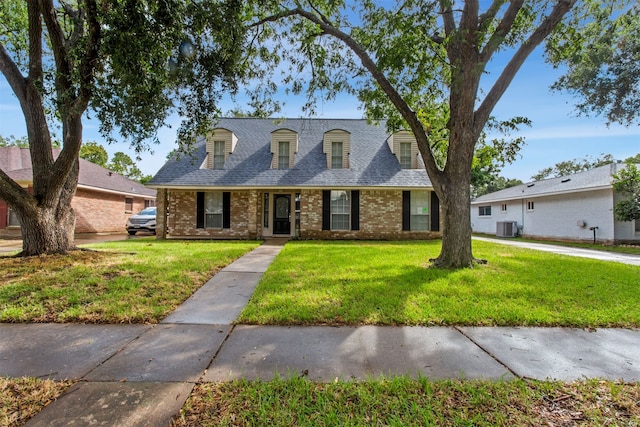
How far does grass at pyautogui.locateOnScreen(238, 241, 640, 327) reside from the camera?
3.57m

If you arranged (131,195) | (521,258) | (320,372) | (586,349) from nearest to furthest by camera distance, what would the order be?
(320,372), (586,349), (521,258), (131,195)

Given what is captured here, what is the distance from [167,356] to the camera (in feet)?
8.76

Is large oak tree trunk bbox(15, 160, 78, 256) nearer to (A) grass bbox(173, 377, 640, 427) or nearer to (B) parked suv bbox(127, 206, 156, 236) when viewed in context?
(A) grass bbox(173, 377, 640, 427)

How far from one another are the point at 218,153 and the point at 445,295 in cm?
1236

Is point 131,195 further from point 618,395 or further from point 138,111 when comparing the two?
point 618,395

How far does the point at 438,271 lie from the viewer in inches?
237

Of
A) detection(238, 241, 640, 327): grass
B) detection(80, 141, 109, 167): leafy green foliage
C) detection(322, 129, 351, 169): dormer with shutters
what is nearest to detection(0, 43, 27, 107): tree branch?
detection(238, 241, 640, 327): grass

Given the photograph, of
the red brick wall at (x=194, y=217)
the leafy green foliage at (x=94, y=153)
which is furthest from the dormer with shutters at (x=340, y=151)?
the leafy green foliage at (x=94, y=153)

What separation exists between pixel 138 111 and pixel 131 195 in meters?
16.6

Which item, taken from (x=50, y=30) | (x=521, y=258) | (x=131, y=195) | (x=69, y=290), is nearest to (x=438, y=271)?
(x=521, y=258)

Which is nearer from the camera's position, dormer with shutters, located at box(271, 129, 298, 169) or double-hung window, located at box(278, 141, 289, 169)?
dormer with shutters, located at box(271, 129, 298, 169)

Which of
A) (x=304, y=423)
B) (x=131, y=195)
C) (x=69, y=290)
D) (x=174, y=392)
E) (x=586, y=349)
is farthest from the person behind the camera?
(x=131, y=195)

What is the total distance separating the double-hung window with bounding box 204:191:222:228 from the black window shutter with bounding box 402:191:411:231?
27.5ft

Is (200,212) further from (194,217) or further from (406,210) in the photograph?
(406,210)
